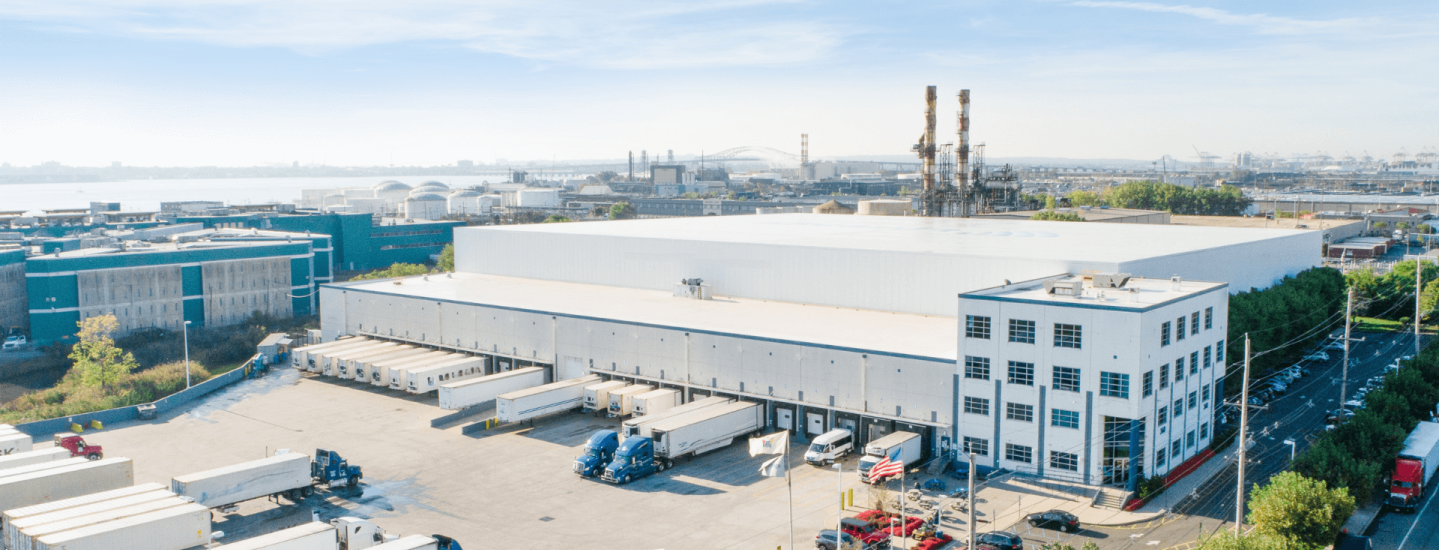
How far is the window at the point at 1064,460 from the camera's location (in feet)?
128

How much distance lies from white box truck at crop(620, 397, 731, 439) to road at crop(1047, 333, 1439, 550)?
17780mm

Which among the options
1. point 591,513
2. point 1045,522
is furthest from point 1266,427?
point 591,513

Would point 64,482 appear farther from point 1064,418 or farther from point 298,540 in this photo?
point 1064,418

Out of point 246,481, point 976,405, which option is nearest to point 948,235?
point 976,405

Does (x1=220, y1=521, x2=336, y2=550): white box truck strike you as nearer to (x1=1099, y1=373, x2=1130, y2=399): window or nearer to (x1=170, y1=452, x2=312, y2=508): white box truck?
(x1=170, y1=452, x2=312, y2=508): white box truck

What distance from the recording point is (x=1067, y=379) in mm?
39094

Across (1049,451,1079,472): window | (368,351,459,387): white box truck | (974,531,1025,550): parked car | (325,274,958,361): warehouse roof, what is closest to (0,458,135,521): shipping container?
(368,351,459,387): white box truck

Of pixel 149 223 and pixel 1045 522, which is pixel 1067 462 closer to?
pixel 1045 522

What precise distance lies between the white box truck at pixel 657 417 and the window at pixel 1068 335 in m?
15.7

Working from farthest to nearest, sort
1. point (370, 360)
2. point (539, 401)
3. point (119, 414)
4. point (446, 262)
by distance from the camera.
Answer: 1. point (446, 262)
2. point (370, 360)
3. point (119, 414)
4. point (539, 401)

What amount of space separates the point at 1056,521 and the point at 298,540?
24034 millimetres

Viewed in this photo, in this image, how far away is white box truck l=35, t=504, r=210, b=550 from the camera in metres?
29.3

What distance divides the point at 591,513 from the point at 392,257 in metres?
94.9

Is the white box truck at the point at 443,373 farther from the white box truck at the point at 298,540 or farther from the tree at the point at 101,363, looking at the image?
the white box truck at the point at 298,540
